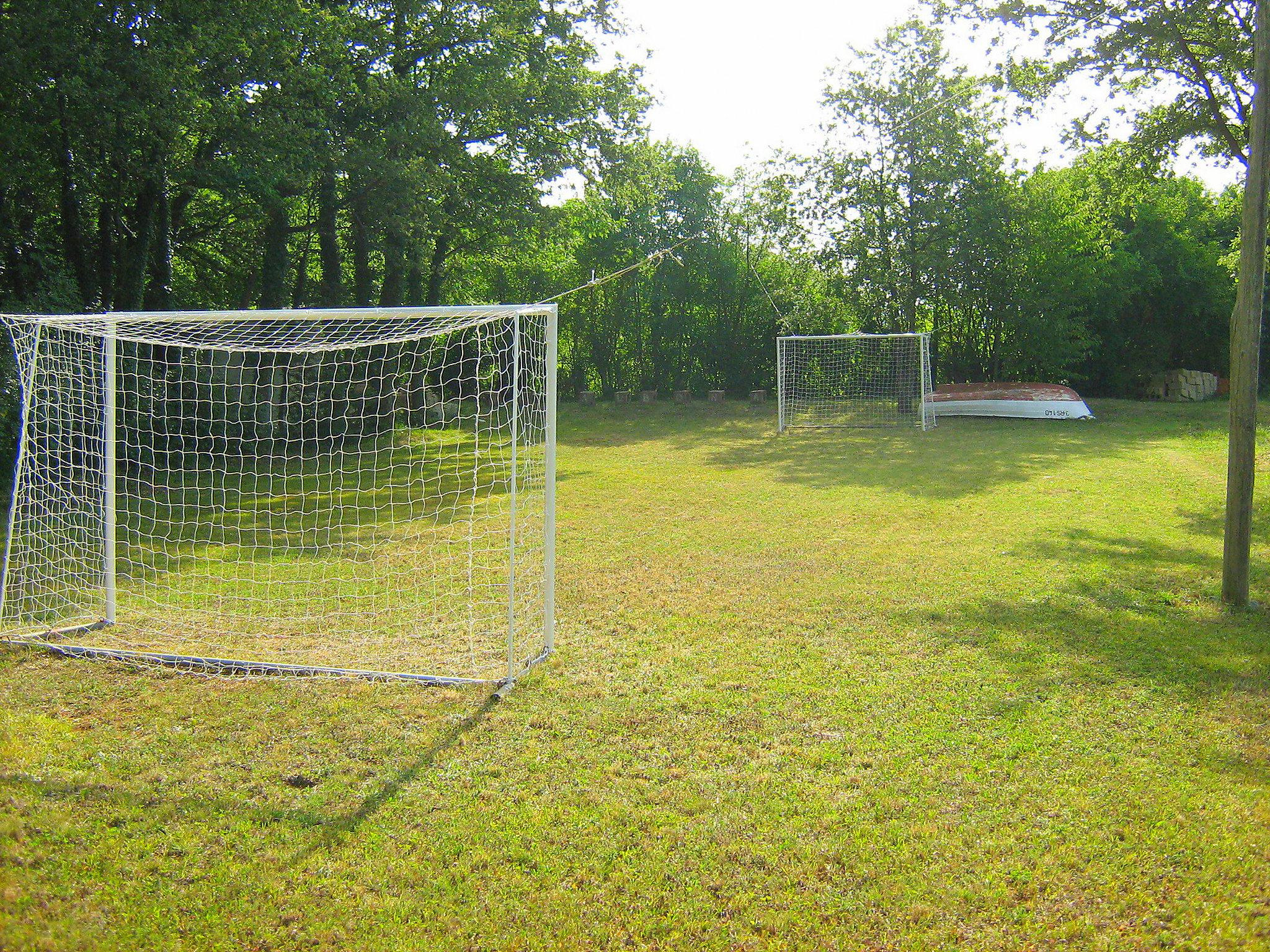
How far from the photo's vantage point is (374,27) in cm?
1419

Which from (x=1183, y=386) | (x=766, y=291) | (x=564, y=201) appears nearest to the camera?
(x=766, y=291)

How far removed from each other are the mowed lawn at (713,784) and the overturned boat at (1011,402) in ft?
42.9

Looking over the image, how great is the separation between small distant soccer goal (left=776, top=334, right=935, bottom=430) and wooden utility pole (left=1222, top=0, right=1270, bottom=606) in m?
13.5

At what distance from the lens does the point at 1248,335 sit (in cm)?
563

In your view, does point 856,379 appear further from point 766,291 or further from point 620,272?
point 620,272

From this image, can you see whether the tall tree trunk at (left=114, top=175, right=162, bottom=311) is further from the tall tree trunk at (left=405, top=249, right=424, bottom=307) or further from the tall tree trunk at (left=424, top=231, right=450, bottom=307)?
the tall tree trunk at (left=424, top=231, right=450, bottom=307)

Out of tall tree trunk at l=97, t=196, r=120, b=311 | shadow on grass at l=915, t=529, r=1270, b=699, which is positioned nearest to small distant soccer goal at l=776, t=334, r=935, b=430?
tall tree trunk at l=97, t=196, r=120, b=311

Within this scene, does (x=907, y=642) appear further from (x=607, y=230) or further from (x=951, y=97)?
(x=607, y=230)

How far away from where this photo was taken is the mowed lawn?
2.67 m

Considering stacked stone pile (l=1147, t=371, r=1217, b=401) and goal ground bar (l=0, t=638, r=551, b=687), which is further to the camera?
stacked stone pile (l=1147, t=371, r=1217, b=401)

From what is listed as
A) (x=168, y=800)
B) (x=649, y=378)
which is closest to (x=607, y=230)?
(x=649, y=378)

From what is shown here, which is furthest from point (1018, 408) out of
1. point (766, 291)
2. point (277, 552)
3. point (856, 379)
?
point (277, 552)

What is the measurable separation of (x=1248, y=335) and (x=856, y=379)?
14.3 meters

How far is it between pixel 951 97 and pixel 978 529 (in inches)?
591
